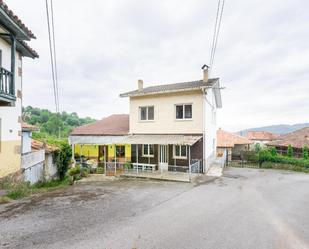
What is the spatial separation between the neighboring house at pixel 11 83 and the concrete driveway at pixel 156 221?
10.1 ft

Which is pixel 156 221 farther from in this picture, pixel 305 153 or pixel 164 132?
pixel 305 153

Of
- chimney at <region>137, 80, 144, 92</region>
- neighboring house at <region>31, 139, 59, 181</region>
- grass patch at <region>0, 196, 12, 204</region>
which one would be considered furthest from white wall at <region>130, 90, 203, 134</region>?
grass patch at <region>0, 196, 12, 204</region>

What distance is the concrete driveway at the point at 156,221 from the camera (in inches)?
218

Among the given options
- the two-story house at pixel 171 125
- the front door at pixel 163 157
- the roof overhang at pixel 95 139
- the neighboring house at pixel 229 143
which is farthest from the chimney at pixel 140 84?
the neighboring house at pixel 229 143

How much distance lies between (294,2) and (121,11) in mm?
10156

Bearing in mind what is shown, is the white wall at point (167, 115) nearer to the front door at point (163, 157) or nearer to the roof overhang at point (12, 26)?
the front door at point (163, 157)

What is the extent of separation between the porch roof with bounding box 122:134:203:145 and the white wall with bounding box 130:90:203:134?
25.1 inches

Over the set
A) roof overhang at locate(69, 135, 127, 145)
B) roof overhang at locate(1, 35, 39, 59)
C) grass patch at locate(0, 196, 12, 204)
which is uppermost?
roof overhang at locate(1, 35, 39, 59)

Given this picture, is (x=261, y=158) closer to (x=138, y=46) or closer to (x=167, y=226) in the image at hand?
(x=138, y=46)

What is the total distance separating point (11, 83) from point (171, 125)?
41.1 feet

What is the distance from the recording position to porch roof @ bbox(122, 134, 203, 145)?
15.9 m

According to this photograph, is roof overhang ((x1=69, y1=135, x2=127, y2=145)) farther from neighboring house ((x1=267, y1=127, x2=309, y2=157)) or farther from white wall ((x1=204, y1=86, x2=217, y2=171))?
neighboring house ((x1=267, y1=127, x2=309, y2=157))

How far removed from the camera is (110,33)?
17.8 meters

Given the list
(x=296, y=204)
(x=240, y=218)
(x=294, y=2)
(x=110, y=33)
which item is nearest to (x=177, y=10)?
(x=294, y=2)
